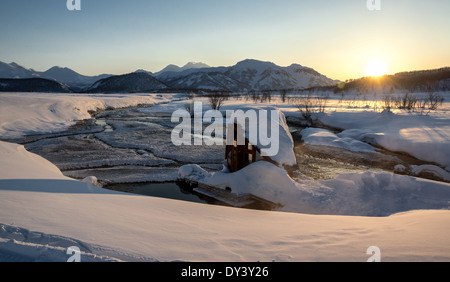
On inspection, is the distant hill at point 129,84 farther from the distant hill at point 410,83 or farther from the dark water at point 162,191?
the dark water at point 162,191

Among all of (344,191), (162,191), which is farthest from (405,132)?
(162,191)

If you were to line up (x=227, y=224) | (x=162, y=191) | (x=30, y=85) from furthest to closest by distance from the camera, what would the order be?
(x=30, y=85) < (x=162, y=191) < (x=227, y=224)

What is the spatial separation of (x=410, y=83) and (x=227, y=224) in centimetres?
9396

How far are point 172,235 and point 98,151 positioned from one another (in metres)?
13.0

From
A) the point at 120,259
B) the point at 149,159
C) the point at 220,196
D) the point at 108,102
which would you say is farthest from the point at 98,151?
the point at 108,102

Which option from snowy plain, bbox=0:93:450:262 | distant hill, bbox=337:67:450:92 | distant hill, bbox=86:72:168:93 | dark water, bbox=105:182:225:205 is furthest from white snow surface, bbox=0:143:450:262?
distant hill, bbox=86:72:168:93

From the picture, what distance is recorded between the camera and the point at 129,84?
165625mm

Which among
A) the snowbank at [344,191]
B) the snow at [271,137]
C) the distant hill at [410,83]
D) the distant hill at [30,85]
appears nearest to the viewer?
the snowbank at [344,191]

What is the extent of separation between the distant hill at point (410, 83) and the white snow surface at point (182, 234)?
7597cm

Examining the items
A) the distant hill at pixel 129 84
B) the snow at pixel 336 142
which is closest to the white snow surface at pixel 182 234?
the snow at pixel 336 142

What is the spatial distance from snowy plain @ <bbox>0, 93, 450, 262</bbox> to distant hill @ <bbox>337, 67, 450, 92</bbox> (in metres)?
72.0

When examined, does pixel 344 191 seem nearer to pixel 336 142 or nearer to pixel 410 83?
pixel 336 142

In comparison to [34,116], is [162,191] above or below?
below

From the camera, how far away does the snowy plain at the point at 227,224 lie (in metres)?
2.89
